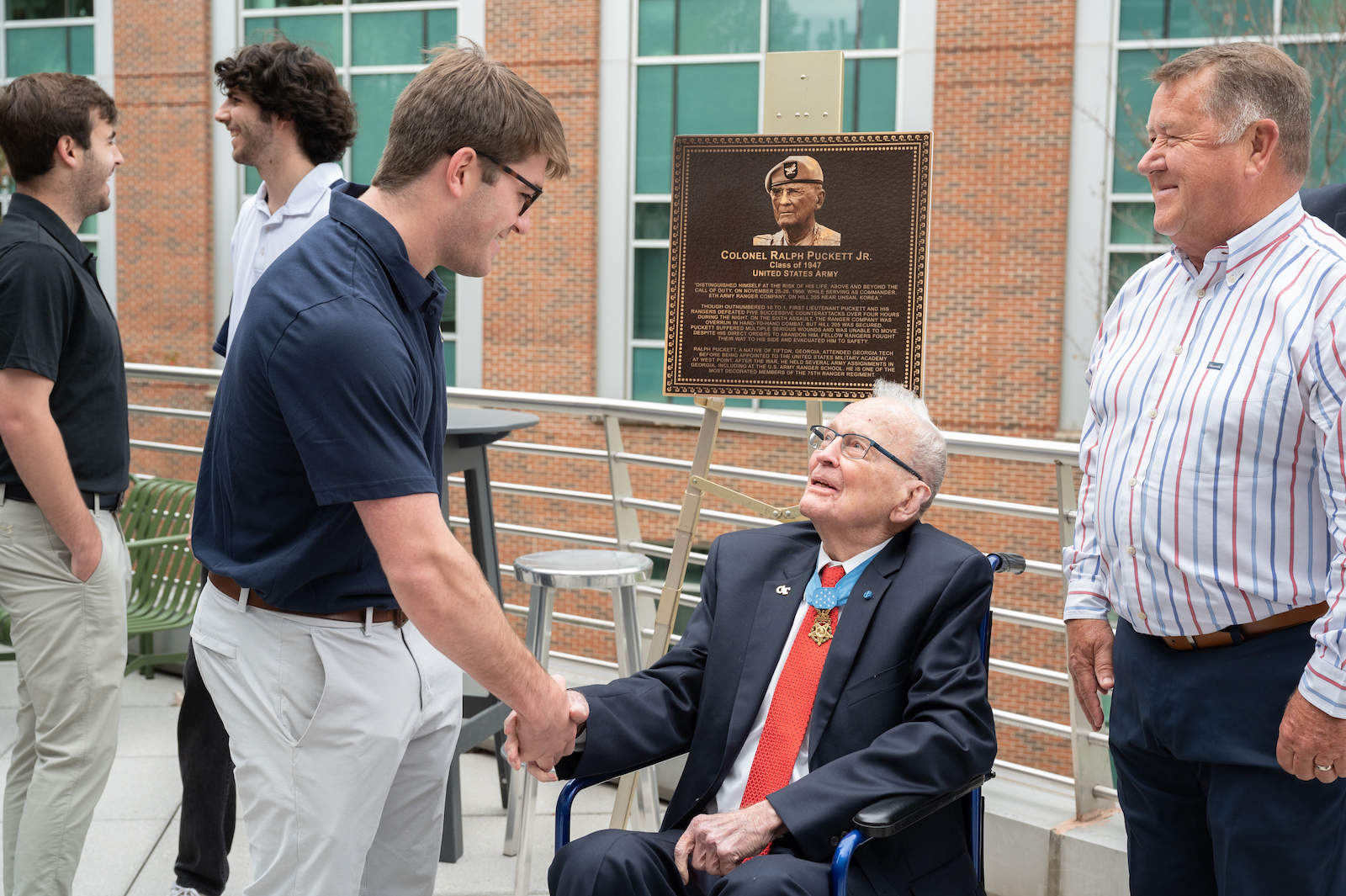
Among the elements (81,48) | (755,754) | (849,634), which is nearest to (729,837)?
(755,754)

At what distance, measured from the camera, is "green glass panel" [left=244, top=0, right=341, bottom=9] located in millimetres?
15016

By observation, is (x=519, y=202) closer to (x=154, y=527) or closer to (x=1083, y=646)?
(x=1083, y=646)

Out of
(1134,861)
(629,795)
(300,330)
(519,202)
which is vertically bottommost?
(629,795)

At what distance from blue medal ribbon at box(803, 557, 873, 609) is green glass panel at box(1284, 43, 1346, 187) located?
11737 millimetres

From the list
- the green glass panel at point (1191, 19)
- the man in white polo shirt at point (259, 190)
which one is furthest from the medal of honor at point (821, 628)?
the green glass panel at point (1191, 19)

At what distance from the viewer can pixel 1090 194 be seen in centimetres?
1319

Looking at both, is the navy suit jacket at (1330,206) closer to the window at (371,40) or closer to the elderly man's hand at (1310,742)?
the elderly man's hand at (1310,742)

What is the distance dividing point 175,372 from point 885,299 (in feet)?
11.8

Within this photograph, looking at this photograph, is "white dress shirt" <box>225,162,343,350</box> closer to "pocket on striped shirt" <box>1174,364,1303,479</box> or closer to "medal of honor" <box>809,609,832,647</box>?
"medal of honor" <box>809,609,832,647</box>

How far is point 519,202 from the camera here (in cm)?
184

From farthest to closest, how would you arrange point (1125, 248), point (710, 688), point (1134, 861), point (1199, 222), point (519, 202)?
point (1125, 248) → point (710, 688) → point (1134, 861) → point (1199, 222) → point (519, 202)

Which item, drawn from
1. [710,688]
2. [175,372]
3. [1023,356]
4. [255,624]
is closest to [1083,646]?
[710,688]

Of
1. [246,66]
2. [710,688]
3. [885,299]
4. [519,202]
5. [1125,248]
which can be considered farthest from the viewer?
[1125,248]

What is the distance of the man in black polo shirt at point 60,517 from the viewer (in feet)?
→ 8.32
